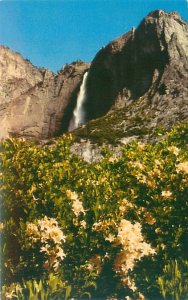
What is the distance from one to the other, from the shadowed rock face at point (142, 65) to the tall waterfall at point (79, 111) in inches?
46.9

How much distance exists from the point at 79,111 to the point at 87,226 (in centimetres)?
6998

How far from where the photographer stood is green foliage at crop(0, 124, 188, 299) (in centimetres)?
1157

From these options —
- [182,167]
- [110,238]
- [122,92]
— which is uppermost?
[122,92]

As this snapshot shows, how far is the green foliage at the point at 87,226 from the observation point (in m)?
11.6

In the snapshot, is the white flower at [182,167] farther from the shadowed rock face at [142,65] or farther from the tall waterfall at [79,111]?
the tall waterfall at [79,111]

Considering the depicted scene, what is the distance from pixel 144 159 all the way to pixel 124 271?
365 cm

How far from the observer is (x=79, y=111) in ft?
267

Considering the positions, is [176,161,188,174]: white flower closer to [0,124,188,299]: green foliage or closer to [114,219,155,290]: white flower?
[0,124,188,299]: green foliage

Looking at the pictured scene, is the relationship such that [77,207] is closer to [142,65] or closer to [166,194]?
[166,194]

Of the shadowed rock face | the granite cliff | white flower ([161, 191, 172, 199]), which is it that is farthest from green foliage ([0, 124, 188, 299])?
the shadowed rock face

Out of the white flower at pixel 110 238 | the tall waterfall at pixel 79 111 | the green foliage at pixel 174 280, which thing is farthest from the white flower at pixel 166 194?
the tall waterfall at pixel 79 111

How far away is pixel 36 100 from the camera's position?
86.2 metres

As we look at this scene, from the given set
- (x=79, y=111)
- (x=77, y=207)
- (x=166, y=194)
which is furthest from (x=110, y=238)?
(x=79, y=111)

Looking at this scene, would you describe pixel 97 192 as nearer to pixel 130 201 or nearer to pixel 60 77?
pixel 130 201
